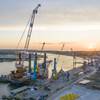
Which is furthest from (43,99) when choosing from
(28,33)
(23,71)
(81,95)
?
(28,33)

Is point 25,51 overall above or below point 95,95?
above

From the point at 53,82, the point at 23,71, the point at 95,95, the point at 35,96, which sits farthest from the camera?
the point at 23,71

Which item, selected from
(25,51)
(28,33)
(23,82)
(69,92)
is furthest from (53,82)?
(25,51)

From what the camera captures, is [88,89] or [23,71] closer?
[88,89]

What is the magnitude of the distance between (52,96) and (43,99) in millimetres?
1610

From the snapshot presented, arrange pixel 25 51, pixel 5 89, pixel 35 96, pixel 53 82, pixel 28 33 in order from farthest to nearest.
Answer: pixel 25 51 < pixel 28 33 < pixel 5 89 < pixel 53 82 < pixel 35 96

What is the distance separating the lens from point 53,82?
5250cm

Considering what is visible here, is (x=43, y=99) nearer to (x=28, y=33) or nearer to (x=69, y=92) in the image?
(x=69, y=92)

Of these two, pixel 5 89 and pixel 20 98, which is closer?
pixel 20 98

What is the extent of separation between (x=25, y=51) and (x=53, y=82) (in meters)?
34.4

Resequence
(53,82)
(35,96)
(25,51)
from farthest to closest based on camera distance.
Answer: (25,51), (53,82), (35,96)

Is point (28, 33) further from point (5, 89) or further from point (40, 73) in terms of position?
point (5, 89)

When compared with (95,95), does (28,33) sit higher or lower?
higher

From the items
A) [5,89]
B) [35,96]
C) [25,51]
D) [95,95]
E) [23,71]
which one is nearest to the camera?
[95,95]
